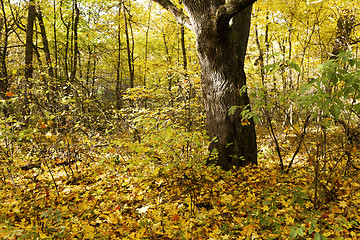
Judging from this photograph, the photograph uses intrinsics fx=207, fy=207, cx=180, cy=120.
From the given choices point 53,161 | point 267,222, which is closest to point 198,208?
point 267,222

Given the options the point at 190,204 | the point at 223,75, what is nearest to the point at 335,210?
the point at 190,204

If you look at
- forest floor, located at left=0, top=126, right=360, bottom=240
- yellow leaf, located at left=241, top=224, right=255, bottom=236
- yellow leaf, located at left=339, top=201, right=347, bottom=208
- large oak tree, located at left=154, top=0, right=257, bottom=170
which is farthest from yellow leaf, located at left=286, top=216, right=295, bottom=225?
large oak tree, located at left=154, top=0, right=257, bottom=170

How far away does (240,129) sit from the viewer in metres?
3.91

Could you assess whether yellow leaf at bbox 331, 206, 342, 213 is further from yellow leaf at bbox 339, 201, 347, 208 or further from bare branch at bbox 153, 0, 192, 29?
bare branch at bbox 153, 0, 192, 29

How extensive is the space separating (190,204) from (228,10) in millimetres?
3039

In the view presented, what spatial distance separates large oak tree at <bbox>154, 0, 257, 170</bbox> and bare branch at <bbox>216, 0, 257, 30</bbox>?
0.07 metres

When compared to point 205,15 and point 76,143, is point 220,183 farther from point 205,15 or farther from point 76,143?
point 76,143

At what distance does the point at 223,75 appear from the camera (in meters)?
3.77

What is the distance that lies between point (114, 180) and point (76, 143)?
1562mm

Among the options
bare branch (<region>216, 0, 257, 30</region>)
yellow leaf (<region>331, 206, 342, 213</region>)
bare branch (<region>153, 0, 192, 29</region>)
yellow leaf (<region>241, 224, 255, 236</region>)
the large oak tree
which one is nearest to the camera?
yellow leaf (<region>241, 224, 255, 236</region>)

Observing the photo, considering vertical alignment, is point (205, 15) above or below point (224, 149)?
above

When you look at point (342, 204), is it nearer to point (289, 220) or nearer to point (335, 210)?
point (335, 210)

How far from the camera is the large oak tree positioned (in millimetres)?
3594

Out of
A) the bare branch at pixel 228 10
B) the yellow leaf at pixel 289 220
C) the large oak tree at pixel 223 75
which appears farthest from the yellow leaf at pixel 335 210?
the bare branch at pixel 228 10
